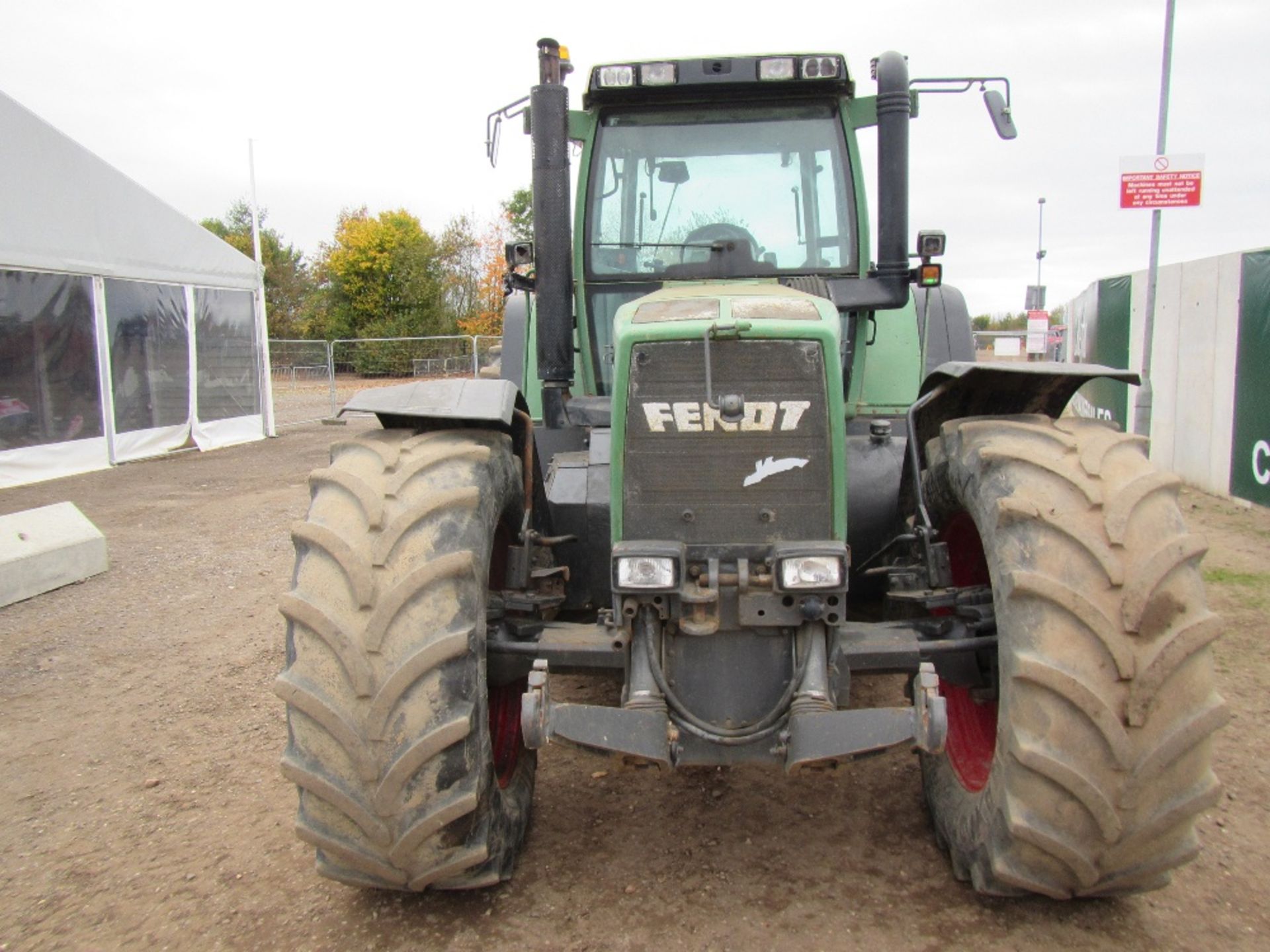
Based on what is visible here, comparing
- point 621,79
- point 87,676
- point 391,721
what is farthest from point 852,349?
point 87,676

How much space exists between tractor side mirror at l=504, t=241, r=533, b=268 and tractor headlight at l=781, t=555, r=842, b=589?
2326mm

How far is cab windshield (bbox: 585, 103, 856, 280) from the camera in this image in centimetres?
461

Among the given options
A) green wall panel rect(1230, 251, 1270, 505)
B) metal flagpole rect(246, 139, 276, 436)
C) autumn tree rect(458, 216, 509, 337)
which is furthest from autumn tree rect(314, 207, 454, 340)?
green wall panel rect(1230, 251, 1270, 505)

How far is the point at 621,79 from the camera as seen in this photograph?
446 cm

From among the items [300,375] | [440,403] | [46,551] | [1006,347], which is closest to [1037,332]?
[1006,347]

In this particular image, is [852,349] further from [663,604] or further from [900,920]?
[900,920]

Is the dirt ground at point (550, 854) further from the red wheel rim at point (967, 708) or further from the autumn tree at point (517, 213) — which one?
the autumn tree at point (517, 213)

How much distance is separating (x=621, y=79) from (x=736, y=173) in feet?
2.17

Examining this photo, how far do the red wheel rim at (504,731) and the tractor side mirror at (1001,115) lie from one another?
320 centimetres

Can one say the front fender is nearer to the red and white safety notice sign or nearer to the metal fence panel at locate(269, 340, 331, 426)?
the red and white safety notice sign

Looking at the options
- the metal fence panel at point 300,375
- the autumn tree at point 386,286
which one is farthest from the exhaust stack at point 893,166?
the autumn tree at point 386,286

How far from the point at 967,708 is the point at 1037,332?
20.5 m

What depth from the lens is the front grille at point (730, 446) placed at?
312 centimetres

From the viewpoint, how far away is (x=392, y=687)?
2.73m
